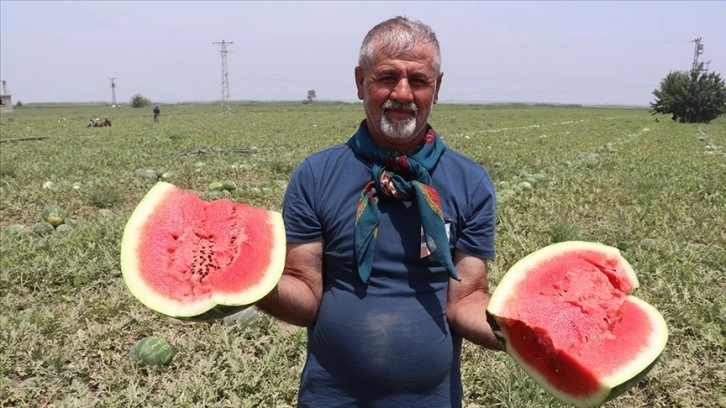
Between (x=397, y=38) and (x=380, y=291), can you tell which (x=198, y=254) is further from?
(x=397, y=38)

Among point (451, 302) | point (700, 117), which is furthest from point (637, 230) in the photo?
point (700, 117)

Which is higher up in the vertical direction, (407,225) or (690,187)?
(407,225)

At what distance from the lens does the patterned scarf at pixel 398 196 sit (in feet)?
5.35

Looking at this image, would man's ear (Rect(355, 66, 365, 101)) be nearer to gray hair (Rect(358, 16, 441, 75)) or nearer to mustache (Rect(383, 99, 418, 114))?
gray hair (Rect(358, 16, 441, 75))

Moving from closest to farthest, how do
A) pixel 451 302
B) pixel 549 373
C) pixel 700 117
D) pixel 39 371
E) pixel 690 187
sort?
pixel 549 373 → pixel 451 302 → pixel 39 371 → pixel 690 187 → pixel 700 117


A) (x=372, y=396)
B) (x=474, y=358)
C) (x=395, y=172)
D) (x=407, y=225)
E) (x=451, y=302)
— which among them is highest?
(x=395, y=172)

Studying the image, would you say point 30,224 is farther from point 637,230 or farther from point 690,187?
point 690,187

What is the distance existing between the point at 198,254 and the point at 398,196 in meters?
0.61

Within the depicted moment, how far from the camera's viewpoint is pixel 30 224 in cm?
615

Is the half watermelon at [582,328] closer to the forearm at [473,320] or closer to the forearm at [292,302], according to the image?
the forearm at [473,320]

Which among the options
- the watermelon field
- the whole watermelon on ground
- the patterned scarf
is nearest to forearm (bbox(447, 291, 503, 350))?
the patterned scarf

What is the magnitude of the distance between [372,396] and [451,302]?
39 cm

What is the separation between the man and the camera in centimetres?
166

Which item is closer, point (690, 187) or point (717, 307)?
point (717, 307)
